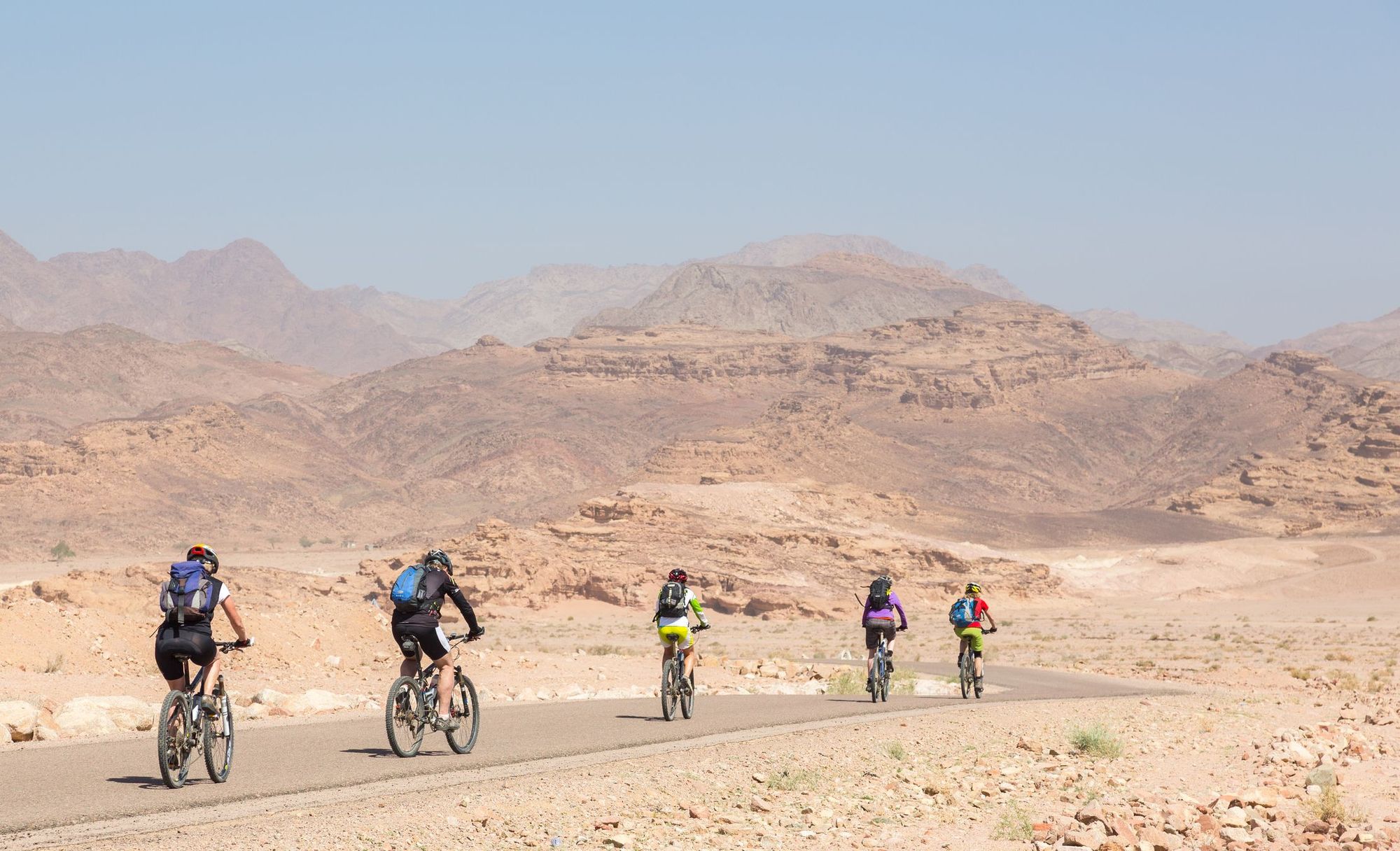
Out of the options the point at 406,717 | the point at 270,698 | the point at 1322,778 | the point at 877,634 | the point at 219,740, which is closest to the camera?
the point at 219,740

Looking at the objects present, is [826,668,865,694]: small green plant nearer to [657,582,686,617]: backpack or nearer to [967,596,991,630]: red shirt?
[967,596,991,630]: red shirt

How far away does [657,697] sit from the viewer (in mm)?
20078

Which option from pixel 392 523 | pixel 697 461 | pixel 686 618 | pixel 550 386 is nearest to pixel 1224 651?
pixel 686 618

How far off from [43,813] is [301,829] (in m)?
1.60

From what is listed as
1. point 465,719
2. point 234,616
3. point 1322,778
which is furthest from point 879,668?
point 234,616

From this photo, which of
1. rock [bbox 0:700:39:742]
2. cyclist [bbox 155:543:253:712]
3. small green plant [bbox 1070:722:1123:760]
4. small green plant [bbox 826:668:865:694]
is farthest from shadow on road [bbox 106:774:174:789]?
small green plant [bbox 826:668:865:694]

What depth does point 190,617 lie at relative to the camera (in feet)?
34.4

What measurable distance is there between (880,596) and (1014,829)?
23.3 feet

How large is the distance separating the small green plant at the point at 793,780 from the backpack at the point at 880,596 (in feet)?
19.8

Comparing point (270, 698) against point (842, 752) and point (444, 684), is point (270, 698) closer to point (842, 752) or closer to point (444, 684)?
point (444, 684)

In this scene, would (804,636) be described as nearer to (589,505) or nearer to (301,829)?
(589,505)

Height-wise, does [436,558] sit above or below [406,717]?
above

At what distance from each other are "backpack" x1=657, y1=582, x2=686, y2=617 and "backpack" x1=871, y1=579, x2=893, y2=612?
362 cm

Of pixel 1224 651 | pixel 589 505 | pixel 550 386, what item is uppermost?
pixel 550 386
